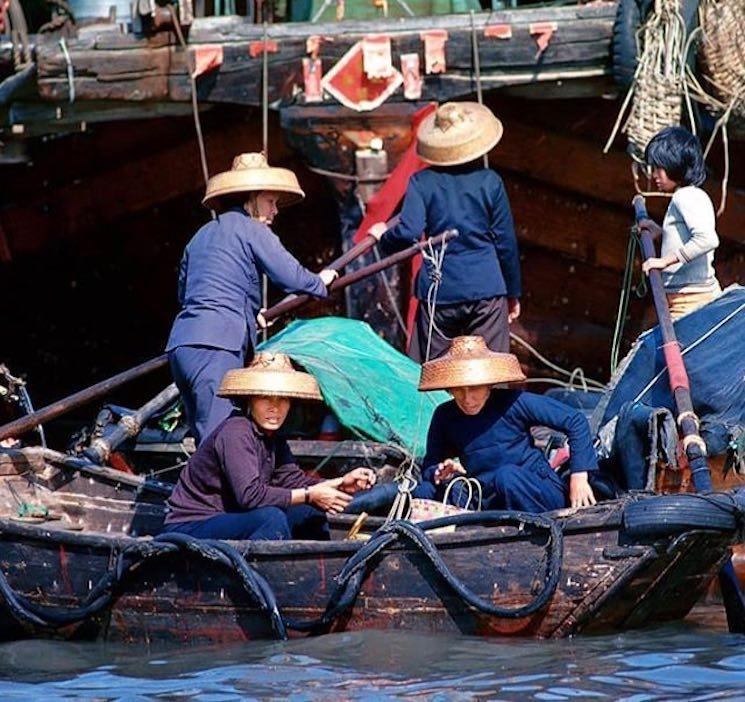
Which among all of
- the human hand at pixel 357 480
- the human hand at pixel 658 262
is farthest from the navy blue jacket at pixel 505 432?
the human hand at pixel 658 262

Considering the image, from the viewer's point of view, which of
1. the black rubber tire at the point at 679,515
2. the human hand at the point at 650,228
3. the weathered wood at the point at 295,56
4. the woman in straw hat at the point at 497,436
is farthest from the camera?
the weathered wood at the point at 295,56

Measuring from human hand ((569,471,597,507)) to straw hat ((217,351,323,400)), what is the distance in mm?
1126

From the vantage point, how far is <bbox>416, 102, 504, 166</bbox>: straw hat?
34.8 ft

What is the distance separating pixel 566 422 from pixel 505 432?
0.97 ft

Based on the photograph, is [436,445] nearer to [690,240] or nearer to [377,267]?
[690,240]

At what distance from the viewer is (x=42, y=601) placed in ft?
28.9

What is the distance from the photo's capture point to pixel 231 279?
32.0 ft

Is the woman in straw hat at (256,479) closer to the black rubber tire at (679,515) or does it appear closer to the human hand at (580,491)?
the human hand at (580,491)

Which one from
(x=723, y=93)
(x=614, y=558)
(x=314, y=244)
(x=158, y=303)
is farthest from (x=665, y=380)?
(x=158, y=303)

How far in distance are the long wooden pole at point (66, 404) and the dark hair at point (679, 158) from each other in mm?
2499

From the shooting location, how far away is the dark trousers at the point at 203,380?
371 inches

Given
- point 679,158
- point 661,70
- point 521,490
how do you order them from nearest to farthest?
1. point 521,490
2. point 679,158
3. point 661,70

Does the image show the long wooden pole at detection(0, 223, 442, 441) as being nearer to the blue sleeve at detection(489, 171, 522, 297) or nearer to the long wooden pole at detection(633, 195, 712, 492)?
the blue sleeve at detection(489, 171, 522, 297)

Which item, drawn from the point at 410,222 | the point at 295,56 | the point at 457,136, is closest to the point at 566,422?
the point at 410,222
